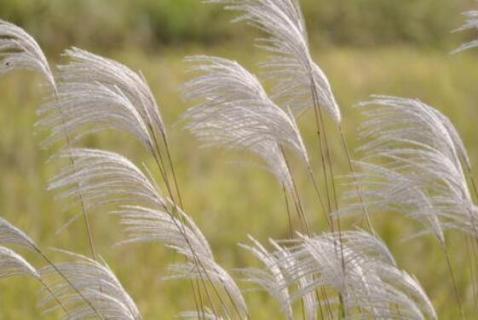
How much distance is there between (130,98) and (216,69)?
0.53 feet

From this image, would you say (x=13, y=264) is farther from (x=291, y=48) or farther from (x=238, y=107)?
(x=291, y=48)

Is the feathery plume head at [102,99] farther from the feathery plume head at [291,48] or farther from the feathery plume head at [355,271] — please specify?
the feathery plume head at [355,271]

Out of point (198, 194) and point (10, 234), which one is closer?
point (10, 234)

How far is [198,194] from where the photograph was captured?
5.16 m

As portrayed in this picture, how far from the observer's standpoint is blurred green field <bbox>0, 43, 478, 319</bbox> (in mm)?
4113

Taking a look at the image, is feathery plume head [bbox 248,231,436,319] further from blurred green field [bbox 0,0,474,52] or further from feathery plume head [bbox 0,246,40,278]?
blurred green field [bbox 0,0,474,52]

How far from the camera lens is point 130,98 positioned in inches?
81.7

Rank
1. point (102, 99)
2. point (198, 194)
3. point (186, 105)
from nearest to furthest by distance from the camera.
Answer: point (102, 99) → point (198, 194) → point (186, 105)

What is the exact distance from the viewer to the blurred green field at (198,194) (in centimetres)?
411

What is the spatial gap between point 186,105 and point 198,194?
4.44 feet

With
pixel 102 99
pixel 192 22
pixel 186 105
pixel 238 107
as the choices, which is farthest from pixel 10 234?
pixel 192 22

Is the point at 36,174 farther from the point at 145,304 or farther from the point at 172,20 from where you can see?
the point at 172,20

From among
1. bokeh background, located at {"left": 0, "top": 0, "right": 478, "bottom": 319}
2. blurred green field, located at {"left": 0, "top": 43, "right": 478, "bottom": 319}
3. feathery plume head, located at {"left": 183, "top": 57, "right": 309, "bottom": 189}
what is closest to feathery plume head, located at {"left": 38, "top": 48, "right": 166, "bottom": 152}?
feathery plume head, located at {"left": 183, "top": 57, "right": 309, "bottom": 189}

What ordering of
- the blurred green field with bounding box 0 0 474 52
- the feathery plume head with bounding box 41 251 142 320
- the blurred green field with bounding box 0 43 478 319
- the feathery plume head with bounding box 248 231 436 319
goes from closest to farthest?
the feathery plume head with bounding box 248 231 436 319
the feathery plume head with bounding box 41 251 142 320
the blurred green field with bounding box 0 43 478 319
the blurred green field with bounding box 0 0 474 52
